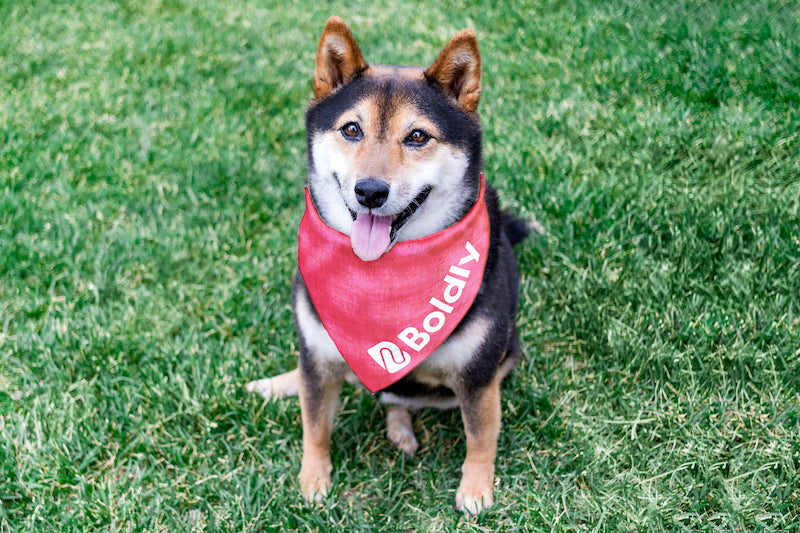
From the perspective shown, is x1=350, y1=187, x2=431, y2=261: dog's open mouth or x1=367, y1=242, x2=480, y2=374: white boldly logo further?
x1=367, y1=242, x2=480, y2=374: white boldly logo

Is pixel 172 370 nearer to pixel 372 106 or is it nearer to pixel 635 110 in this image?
pixel 372 106

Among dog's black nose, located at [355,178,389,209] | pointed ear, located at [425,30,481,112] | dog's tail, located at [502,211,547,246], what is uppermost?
pointed ear, located at [425,30,481,112]

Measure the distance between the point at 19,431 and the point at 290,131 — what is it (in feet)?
8.94

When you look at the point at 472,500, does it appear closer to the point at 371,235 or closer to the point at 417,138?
the point at 371,235

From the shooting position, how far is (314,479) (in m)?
2.75

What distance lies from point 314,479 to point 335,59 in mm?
1748

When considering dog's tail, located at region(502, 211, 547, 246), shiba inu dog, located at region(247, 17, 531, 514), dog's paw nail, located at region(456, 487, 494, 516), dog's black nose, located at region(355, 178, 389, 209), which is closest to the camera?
dog's black nose, located at region(355, 178, 389, 209)

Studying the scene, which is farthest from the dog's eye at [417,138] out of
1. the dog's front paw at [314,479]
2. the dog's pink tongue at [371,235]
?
the dog's front paw at [314,479]

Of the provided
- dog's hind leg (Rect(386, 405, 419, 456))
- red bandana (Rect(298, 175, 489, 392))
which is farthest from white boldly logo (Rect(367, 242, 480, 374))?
dog's hind leg (Rect(386, 405, 419, 456))

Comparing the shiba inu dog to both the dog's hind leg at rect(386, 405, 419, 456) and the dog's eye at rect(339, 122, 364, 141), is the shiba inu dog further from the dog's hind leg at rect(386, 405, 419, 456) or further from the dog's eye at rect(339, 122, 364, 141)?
the dog's hind leg at rect(386, 405, 419, 456)

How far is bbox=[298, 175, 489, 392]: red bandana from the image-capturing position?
2467 mm

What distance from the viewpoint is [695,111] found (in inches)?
167

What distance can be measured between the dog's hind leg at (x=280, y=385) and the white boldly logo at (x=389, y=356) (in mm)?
769

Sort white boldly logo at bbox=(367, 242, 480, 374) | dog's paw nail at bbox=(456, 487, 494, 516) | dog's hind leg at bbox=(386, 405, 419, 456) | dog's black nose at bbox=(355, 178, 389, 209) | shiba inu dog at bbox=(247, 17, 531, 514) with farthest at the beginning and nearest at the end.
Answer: dog's hind leg at bbox=(386, 405, 419, 456) < dog's paw nail at bbox=(456, 487, 494, 516) < white boldly logo at bbox=(367, 242, 480, 374) < shiba inu dog at bbox=(247, 17, 531, 514) < dog's black nose at bbox=(355, 178, 389, 209)
